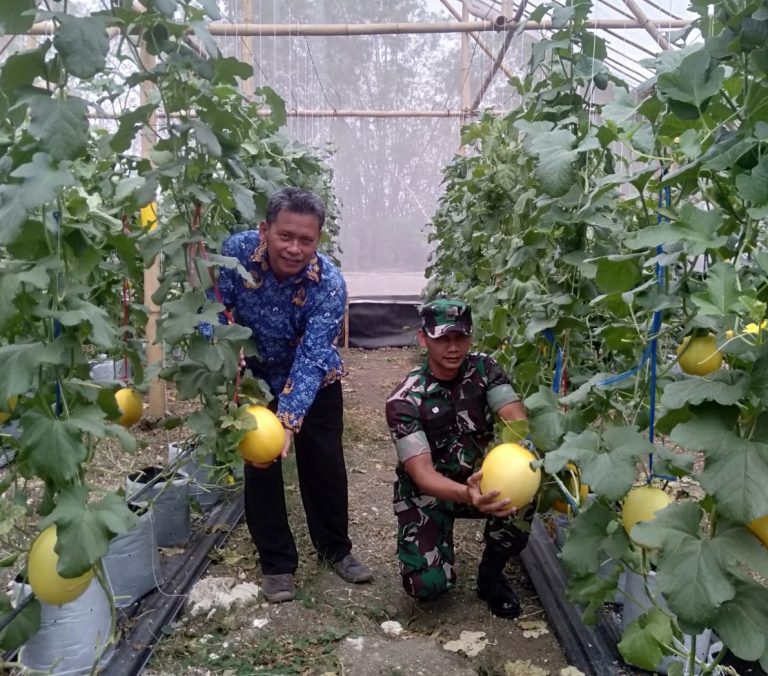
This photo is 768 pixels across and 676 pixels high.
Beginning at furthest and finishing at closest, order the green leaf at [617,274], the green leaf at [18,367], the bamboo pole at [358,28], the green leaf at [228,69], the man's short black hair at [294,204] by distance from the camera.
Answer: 1. the bamboo pole at [358,28]
2. the man's short black hair at [294,204]
3. the green leaf at [228,69]
4. the green leaf at [617,274]
5. the green leaf at [18,367]

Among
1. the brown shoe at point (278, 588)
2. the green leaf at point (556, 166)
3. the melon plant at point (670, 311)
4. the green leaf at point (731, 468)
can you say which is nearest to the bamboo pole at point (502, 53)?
the melon plant at point (670, 311)

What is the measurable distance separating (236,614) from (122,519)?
131 centimetres

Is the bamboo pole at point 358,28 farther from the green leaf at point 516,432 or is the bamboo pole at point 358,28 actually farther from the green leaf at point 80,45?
the green leaf at point 80,45

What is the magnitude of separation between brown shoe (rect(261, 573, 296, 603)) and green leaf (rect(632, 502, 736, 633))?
5.78 ft

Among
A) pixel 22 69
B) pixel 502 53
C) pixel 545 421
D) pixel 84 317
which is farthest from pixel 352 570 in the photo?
pixel 502 53

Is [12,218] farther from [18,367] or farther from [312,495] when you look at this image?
[312,495]

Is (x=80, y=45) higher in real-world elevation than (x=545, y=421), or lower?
higher

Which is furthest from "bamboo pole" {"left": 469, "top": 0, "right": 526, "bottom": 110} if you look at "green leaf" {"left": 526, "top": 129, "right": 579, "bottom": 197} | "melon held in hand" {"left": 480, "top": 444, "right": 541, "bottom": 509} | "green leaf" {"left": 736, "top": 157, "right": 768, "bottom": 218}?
"green leaf" {"left": 736, "top": 157, "right": 768, "bottom": 218}

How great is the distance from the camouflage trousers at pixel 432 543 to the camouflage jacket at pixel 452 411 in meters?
0.07

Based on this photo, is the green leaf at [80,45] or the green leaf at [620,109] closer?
the green leaf at [80,45]

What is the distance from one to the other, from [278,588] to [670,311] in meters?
1.73

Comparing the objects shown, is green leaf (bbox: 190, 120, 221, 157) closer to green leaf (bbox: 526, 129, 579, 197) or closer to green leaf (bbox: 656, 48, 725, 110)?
green leaf (bbox: 526, 129, 579, 197)

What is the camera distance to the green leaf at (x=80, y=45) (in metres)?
1.30

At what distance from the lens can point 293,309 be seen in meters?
2.67
